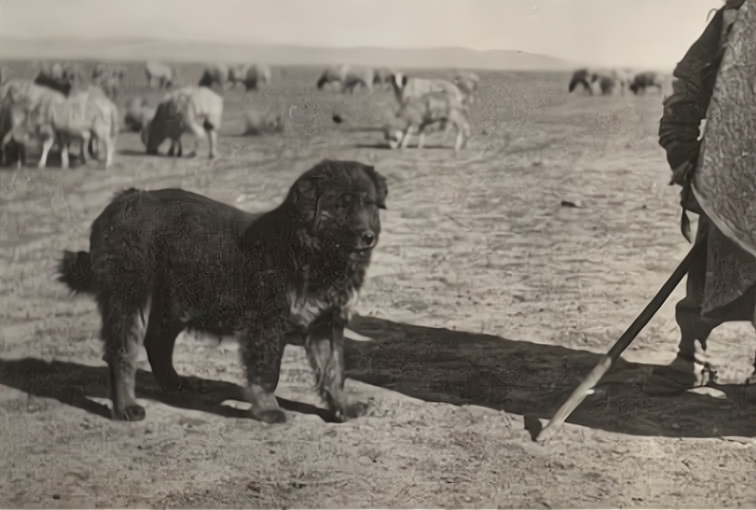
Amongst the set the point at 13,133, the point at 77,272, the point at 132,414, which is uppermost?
the point at 13,133

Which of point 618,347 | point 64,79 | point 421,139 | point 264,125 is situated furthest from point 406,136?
point 64,79

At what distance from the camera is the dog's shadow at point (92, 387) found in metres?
2.04

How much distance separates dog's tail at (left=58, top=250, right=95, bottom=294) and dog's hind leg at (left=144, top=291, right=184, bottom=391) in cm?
19

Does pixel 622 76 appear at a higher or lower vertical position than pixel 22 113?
higher

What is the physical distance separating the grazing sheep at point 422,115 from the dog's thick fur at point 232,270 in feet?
0.41

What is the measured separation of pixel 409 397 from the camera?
206cm

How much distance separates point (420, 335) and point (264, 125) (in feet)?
2.35

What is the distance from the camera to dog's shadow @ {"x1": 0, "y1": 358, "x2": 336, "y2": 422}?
2041mm

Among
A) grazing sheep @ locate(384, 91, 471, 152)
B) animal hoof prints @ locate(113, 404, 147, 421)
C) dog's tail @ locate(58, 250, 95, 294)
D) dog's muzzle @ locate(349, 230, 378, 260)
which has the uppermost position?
grazing sheep @ locate(384, 91, 471, 152)

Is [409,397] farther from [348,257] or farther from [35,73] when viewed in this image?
[35,73]

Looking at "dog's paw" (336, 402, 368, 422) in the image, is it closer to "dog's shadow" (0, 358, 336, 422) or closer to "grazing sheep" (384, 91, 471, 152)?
"dog's shadow" (0, 358, 336, 422)

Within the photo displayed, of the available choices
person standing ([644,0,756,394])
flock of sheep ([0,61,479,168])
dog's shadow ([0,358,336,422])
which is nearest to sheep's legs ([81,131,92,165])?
flock of sheep ([0,61,479,168])

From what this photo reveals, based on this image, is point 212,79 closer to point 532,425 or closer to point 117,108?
point 117,108

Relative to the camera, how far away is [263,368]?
2035 mm
